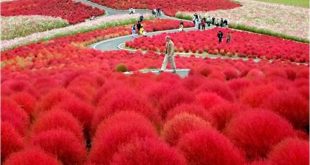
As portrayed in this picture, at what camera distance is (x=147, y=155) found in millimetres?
4742

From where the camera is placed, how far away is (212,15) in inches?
2714

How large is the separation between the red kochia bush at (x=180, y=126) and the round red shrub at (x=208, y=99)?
1446mm

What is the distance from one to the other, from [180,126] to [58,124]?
67.2 inches

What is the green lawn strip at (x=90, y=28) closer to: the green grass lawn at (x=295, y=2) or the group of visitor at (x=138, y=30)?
the group of visitor at (x=138, y=30)

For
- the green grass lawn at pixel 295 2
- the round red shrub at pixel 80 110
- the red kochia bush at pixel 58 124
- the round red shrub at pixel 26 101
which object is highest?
the red kochia bush at pixel 58 124

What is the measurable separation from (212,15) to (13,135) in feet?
208

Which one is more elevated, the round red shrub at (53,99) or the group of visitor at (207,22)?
the round red shrub at (53,99)

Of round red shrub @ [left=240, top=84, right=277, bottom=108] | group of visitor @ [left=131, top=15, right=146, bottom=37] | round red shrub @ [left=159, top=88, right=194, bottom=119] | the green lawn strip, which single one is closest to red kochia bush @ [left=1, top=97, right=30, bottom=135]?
round red shrub @ [left=159, top=88, right=194, bottom=119]

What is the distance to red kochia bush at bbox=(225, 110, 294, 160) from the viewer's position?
19.5 feet

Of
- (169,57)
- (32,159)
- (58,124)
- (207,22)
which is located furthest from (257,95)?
(207,22)

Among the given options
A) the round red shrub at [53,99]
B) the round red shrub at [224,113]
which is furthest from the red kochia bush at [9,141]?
the round red shrub at [224,113]

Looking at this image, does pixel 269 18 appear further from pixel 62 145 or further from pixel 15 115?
pixel 62 145

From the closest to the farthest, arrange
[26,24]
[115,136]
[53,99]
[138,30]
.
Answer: [115,136]
[53,99]
[138,30]
[26,24]

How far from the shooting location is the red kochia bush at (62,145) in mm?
6121
